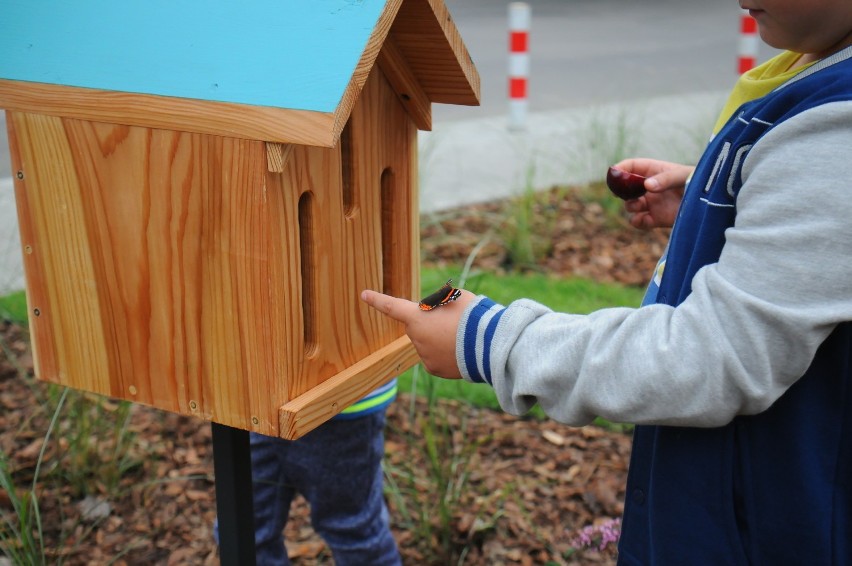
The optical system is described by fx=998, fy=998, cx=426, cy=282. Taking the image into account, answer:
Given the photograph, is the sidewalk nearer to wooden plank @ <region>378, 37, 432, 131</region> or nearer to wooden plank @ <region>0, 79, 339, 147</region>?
wooden plank @ <region>0, 79, 339, 147</region>

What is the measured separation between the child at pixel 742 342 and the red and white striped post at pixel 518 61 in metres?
4.92

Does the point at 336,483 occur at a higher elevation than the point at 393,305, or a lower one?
lower

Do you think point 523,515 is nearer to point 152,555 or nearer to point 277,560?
point 277,560

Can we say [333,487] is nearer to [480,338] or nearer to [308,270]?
[308,270]

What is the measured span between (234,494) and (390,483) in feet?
3.38

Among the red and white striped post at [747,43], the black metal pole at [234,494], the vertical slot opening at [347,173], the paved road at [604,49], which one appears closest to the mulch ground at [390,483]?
the black metal pole at [234,494]

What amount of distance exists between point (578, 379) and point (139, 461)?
5.64 ft

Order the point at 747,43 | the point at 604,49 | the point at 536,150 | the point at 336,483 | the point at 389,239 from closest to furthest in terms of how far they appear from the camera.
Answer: the point at 389,239 < the point at 336,483 < the point at 536,150 < the point at 747,43 < the point at 604,49

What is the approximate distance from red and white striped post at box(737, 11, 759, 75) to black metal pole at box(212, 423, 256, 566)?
581 centimetres

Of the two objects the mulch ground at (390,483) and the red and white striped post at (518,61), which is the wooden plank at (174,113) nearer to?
the mulch ground at (390,483)

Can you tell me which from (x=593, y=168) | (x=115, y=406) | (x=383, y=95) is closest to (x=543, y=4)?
(x=593, y=168)

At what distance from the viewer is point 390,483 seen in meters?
2.58

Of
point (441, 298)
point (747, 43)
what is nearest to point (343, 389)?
point (441, 298)

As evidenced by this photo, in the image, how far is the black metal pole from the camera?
1563mm
